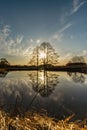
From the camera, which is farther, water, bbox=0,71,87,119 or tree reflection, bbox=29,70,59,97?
tree reflection, bbox=29,70,59,97

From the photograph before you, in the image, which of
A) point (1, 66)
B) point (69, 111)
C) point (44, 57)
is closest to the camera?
point (69, 111)

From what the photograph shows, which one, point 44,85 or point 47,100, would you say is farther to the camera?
point 44,85

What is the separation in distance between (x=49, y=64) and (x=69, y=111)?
49501mm

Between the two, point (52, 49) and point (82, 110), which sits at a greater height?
point (52, 49)

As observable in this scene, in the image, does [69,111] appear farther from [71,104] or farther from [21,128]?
[21,128]

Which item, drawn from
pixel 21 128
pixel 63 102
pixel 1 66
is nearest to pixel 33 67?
pixel 1 66

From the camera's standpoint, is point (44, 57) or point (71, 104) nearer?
point (71, 104)

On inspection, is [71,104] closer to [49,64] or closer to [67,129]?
[67,129]

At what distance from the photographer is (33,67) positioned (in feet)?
210

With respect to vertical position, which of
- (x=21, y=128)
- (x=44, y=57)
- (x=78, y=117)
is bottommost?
(x=78, y=117)

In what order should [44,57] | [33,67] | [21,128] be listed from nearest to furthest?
1. [21,128]
2. [44,57]
3. [33,67]

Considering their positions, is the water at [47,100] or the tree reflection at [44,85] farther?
the tree reflection at [44,85]

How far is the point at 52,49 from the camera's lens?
6022 centimetres

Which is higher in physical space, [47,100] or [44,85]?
[44,85]
